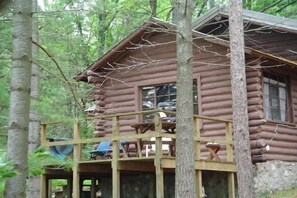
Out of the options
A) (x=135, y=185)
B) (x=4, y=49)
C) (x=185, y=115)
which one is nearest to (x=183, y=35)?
(x=185, y=115)

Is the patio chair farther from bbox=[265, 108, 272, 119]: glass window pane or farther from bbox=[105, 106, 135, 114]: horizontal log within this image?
bbox=[265, 108, 272, 119]: glass window pane

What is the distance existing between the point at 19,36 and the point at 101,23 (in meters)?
21.8

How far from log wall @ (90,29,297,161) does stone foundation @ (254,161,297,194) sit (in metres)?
0.20

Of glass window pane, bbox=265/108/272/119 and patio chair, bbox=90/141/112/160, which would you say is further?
glass window pane, bbox=265/108/272/119

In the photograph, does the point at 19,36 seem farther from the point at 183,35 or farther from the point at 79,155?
the point at 79,155

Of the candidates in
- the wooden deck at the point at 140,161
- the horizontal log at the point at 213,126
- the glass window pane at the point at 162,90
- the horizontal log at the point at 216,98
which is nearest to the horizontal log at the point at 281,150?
the wooden deck at the point at 140,161

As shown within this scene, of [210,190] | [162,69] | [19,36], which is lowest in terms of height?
[210,190]

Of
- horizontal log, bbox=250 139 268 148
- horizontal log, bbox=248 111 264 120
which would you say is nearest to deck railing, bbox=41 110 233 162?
horizontal log, bbox=250 139 268 148

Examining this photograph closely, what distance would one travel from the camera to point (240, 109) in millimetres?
9945

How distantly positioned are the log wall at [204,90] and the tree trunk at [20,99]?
7.57m

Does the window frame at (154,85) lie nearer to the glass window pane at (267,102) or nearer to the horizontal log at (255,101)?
the horizontal log at (255,101)

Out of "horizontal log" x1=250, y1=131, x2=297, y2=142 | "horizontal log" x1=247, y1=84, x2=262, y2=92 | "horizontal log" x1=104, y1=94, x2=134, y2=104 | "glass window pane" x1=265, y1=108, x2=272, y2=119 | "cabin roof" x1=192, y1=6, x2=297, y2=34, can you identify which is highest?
"cabin roof" x1=192, y1=6, x2=297, y2=34

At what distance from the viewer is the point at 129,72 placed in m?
14.2

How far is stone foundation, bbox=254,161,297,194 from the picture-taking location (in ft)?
39.0
